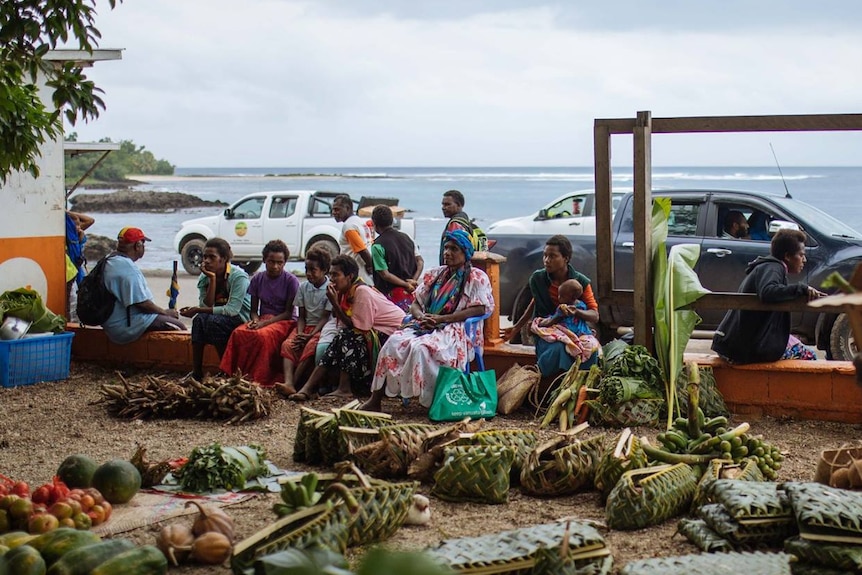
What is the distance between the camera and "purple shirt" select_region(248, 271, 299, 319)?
883 cm

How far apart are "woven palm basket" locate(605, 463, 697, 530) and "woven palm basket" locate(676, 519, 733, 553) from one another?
0.50 feet

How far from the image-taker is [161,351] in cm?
948

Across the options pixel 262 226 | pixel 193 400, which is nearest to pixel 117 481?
pixel 193 400

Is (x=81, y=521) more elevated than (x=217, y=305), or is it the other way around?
(x=217, y=305)

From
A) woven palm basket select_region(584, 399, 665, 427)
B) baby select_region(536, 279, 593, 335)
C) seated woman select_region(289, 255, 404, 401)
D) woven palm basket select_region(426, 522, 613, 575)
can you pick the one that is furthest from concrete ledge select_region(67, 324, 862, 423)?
woven palm basket select_region(426, 522, 613, 575)

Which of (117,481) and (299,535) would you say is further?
(117,481)

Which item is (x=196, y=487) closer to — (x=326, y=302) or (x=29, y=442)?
(x=29, y=442)

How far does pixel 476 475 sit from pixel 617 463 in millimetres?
752

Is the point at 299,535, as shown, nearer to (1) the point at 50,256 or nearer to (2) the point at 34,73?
(2) the point at 34,73

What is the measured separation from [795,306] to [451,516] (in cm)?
311

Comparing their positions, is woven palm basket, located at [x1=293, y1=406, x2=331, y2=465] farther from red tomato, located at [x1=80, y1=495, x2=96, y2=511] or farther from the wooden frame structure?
the wooden frame structure

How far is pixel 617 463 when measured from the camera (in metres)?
5.39

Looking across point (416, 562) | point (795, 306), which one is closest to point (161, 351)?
point (795, 306)

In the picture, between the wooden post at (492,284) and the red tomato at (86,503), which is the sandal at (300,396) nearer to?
the wooden post at (492,284)
